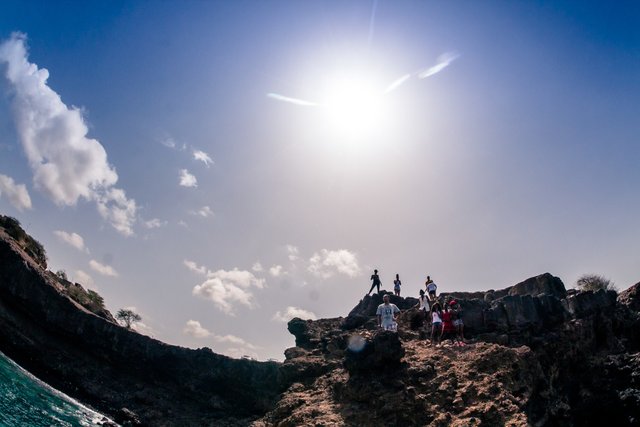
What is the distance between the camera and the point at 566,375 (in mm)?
14359

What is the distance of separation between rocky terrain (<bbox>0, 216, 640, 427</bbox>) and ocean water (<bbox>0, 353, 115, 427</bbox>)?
29.5 inches

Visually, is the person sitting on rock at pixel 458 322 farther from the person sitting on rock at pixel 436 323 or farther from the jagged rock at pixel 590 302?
the jagged rock at pixel 590 302

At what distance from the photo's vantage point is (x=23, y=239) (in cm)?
2347

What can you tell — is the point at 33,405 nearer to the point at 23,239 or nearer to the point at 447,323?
the point at 23,239

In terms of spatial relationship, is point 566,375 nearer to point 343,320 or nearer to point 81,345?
point 343,320

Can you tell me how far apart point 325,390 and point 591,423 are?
9.25m

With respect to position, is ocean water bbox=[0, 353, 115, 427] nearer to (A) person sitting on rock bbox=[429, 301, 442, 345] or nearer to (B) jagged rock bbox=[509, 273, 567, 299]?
(A) person sitting on rock bbox=[429, 301, 442, 345]

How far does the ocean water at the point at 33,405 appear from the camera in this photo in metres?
13.8

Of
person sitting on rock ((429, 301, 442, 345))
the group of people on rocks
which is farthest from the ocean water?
person sitting on rock ((429, 301, 442, 345))

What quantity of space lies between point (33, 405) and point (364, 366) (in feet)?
42.9

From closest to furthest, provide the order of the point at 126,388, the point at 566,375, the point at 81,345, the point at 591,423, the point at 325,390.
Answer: the point at 591,423
the point at 566,375
the point at 325,390
the point at 126,388
the point at 81,345

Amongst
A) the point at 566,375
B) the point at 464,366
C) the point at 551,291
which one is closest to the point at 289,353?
the point at 464,366

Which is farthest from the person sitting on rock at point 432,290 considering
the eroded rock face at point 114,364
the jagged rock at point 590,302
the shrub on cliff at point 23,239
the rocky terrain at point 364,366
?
the shrub on cliff at point 23,239

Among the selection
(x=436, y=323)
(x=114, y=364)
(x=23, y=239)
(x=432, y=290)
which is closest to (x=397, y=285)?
(x=432, y=290)
